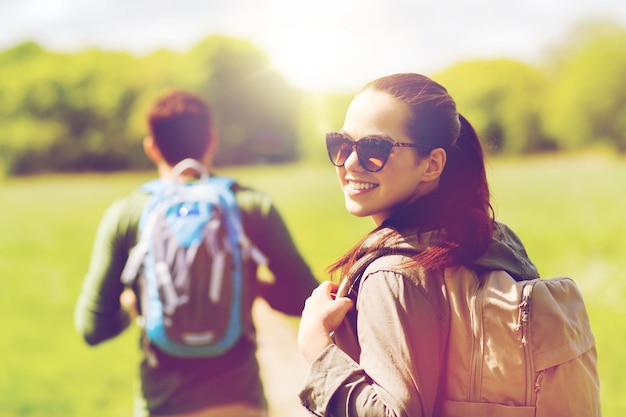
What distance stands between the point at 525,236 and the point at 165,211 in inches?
399

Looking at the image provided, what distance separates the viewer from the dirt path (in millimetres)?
5629

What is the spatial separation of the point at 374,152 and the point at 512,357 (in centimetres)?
57

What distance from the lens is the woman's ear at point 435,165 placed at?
1.71 m

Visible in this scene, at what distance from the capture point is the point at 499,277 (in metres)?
1.56

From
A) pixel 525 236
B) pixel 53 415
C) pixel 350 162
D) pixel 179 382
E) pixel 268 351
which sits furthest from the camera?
pixel 525 236

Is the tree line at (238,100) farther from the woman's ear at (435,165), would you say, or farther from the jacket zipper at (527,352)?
the jacket zipper at (527,352)

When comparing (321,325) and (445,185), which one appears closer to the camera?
(321,325)

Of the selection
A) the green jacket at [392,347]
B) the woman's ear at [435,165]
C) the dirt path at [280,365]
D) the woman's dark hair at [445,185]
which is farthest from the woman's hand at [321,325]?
the dirt path at [280,365]

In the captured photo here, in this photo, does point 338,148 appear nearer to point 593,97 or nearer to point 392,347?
point 392,347

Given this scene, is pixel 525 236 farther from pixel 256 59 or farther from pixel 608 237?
pixel 256 59

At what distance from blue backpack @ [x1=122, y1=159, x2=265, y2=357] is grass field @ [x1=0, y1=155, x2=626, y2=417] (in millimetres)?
1132

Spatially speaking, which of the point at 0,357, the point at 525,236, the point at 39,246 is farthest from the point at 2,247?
the point at 525,236

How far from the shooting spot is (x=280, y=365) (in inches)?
262

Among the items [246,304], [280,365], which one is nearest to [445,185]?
[246,304]
